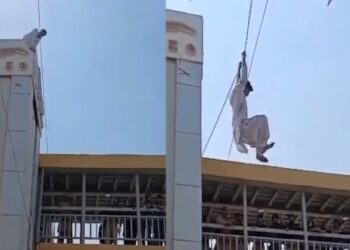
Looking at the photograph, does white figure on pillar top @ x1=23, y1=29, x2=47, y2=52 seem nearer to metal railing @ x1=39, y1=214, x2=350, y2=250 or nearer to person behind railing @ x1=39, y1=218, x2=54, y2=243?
metal railing @ x1=39, y1=214, x2=350, y2=250

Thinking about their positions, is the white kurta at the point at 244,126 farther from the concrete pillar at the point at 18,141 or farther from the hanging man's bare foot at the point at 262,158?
the concrete pillar at the point at 18,141

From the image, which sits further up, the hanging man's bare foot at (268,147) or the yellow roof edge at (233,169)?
the hanging man's bare foot at (268,147)

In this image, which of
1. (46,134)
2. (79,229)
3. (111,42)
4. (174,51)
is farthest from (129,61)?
(79,229)

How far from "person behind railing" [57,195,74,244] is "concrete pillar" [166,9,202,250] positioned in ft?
2.37

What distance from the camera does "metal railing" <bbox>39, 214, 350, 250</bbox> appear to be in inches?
127

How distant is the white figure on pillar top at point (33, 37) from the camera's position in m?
2.96

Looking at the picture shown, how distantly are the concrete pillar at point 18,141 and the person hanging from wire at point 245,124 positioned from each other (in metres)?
0.86

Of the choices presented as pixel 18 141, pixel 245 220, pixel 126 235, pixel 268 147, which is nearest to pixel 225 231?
pixel 245 220

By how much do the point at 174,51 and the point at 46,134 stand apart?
0.54 metres

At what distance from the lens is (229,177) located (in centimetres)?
371

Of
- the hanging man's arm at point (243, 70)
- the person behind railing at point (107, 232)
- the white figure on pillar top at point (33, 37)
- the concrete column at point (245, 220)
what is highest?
the hanging man's arm at point (243, 70)

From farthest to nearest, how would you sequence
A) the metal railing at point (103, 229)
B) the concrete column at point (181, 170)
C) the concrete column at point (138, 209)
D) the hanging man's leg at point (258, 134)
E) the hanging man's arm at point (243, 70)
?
the hanging man's leg at point (258, 134) → the hanging man's arm at point (243, 70) → the concrete column at point (138, 209) → the metal railing at point (103, 229) → the concrete column at point (181, 170)

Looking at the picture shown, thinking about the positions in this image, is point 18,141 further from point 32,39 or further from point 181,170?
point 181,170

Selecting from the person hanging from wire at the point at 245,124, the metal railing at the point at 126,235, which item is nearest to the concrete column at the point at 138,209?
Answer: the metal railing at the point at 126,235
